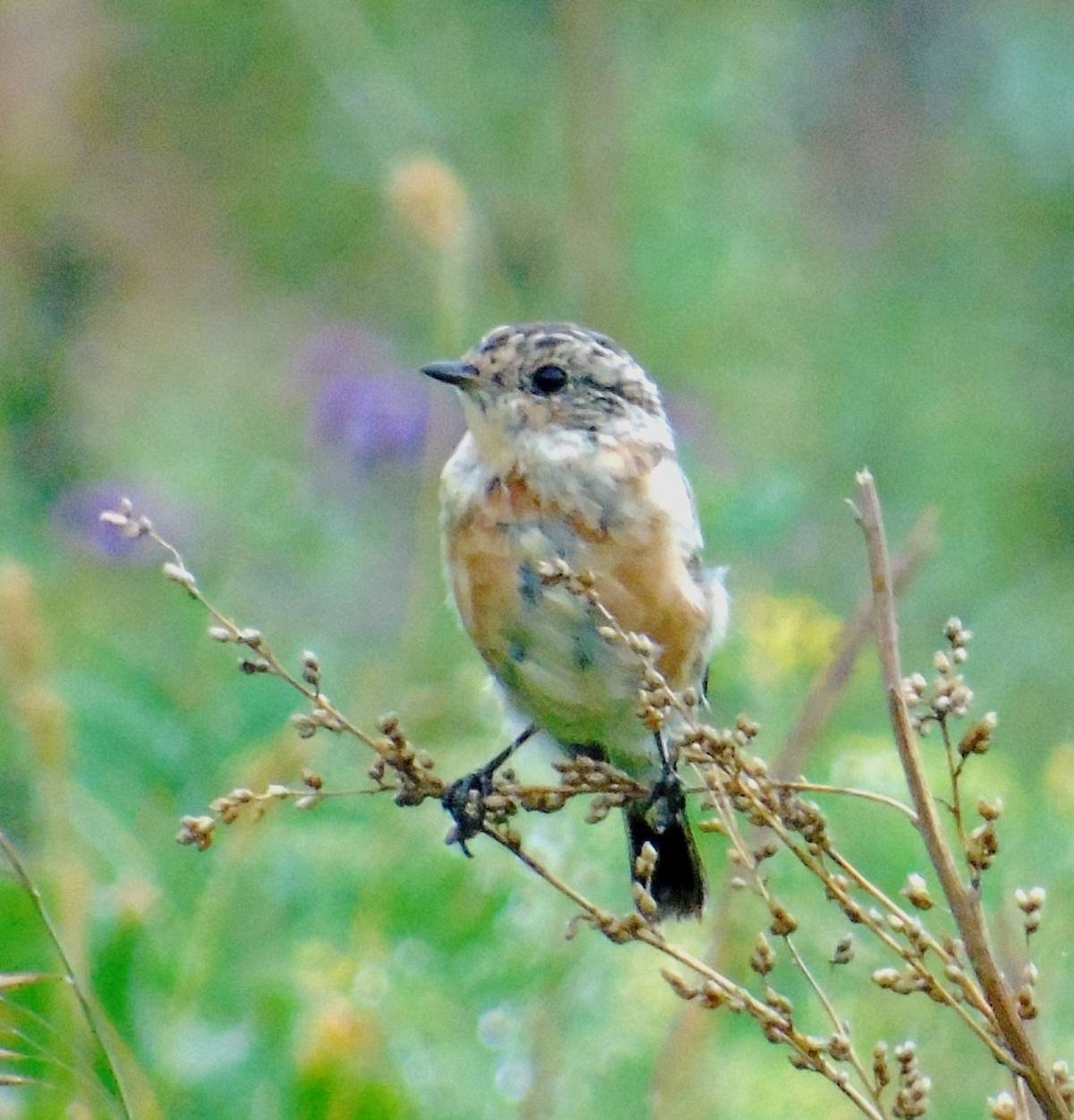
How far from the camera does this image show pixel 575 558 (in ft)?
12.0

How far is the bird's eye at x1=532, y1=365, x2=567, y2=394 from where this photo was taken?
409 centimetres

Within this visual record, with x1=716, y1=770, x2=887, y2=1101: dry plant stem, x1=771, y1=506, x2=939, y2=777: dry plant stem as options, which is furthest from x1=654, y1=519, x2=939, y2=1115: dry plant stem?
x1=716, y1=770, x2=887, y2=1101: dry plant stem

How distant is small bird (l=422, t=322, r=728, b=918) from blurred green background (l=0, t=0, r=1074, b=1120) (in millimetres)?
150

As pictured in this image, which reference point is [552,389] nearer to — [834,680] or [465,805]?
[465,805]

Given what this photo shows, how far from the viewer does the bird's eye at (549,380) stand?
4.09 meters

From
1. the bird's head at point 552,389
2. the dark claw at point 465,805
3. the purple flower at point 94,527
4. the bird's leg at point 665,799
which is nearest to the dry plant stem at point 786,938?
the dark claw at point 465,805

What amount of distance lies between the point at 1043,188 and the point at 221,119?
3.43 meters

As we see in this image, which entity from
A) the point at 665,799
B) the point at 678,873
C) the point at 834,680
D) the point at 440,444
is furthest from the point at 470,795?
the point at 440,444

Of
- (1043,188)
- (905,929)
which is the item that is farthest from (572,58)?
(905,929)

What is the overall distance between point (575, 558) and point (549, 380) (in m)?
0.57

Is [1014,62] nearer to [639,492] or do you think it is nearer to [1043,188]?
[1043,188]

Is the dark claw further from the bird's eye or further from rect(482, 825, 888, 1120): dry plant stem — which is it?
rect(482, 825, 888, 1120): dry plant stem

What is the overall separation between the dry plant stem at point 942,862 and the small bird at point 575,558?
4.62ft

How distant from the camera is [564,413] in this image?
4.06 metres
